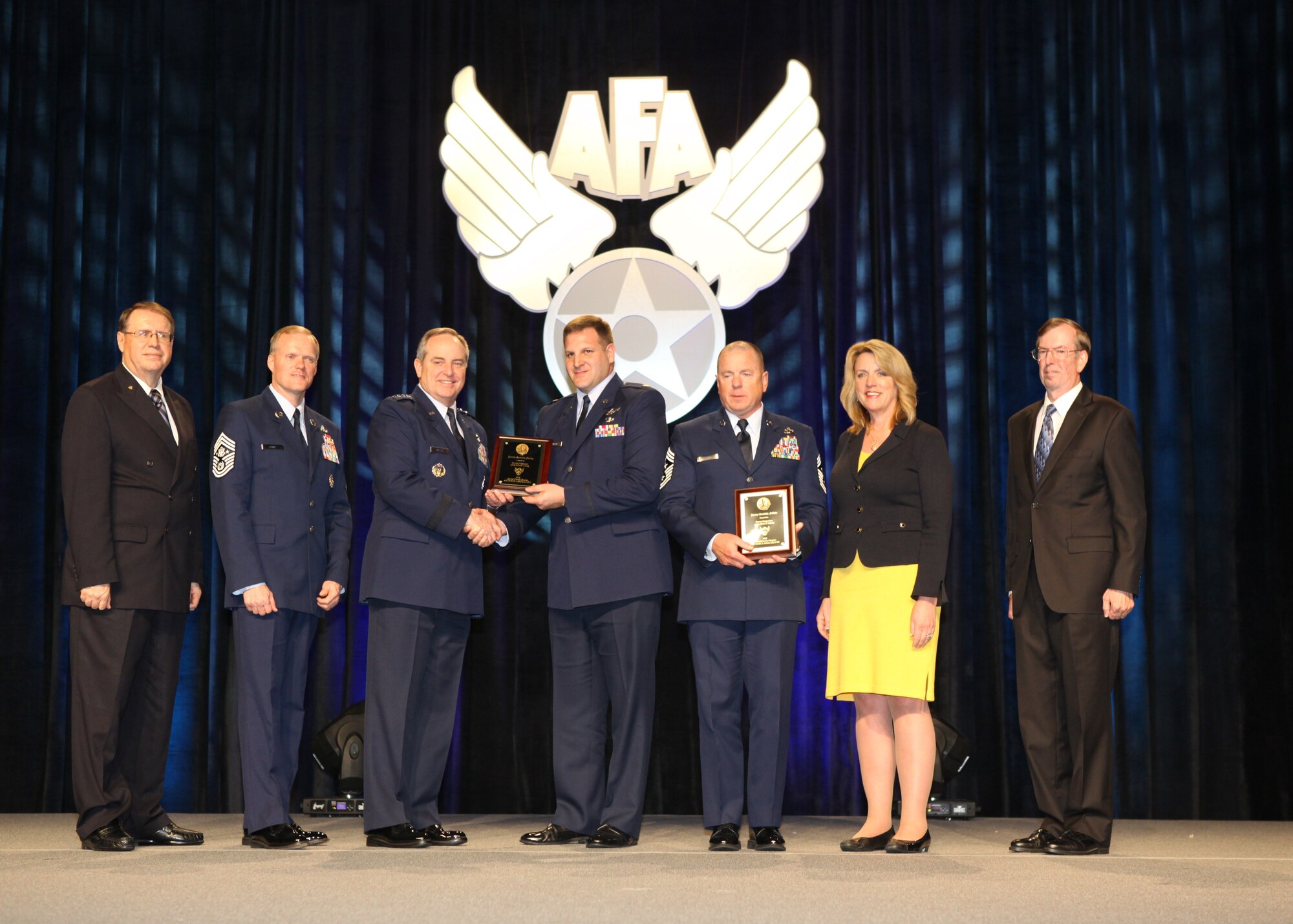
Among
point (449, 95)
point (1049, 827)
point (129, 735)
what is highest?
point (449, 95)

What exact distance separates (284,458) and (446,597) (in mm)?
722

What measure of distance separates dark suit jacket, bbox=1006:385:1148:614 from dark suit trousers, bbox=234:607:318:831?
2470 millimetres

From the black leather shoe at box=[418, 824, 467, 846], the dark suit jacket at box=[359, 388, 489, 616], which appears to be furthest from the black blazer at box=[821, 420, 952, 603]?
the black leather shoe at box=[418, 824, 467, 846]

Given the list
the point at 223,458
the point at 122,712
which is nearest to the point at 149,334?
the point at 223,458

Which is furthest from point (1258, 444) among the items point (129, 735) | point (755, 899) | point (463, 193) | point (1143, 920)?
point (129, 735)

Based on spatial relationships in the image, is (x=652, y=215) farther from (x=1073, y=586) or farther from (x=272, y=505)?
(x=1073, y=586)

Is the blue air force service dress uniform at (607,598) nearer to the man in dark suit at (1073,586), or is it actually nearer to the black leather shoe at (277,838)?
the black leather shoe at (277,838)

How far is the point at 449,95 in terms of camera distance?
5426 mm

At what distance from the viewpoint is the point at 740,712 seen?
383cm

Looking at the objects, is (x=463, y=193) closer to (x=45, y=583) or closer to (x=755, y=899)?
(x=45, y=583)

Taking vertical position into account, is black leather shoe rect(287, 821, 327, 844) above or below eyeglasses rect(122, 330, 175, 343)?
below

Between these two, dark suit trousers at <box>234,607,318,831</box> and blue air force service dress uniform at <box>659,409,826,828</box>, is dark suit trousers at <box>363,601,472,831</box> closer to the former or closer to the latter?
dark suit trousers at <box>234,607,318,831</box>

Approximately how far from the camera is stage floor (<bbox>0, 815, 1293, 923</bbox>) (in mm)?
2775

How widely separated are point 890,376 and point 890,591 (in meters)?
0.71
